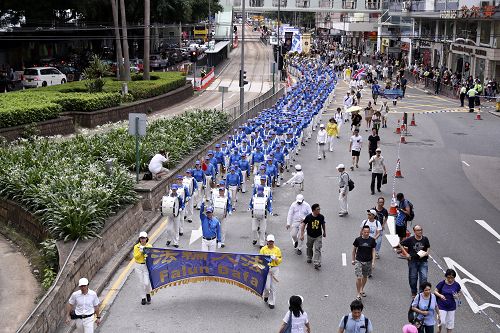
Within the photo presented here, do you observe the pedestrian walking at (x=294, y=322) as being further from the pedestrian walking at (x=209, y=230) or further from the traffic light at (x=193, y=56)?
the traffic light at (x=193, y=56)

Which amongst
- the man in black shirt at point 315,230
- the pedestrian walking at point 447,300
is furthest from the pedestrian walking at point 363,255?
the pedestrian walking at point 447,300

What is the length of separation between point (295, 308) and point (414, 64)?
221 feet

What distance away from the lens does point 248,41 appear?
5143 inches

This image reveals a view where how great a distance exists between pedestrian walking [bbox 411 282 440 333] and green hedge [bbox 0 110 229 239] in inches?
266

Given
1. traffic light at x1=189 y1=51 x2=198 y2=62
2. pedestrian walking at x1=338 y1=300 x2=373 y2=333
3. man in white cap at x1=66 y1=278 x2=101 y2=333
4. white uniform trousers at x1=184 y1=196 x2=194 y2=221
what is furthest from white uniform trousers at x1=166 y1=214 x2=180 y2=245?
traffic light at x1=189 y1=51 x2=198 y2=62

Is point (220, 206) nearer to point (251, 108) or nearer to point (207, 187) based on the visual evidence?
point (207, 187)

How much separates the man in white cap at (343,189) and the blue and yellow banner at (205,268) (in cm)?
666

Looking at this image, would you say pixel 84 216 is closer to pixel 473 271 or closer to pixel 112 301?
pixel 112 301

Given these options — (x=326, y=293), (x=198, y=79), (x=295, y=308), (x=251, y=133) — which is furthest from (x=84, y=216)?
(x=198, y=79)

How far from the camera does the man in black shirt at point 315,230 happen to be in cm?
1524

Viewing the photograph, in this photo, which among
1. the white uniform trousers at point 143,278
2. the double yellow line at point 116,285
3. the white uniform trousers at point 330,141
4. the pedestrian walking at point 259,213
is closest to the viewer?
the white uniform trousers at point 143,278

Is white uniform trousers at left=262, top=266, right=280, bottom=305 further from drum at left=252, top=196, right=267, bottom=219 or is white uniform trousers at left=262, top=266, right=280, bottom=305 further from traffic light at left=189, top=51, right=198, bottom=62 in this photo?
traffic light at left=189, top=51, right=198, bottom=62

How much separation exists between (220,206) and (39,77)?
32.7 m

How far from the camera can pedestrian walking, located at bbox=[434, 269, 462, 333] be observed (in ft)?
38.9
